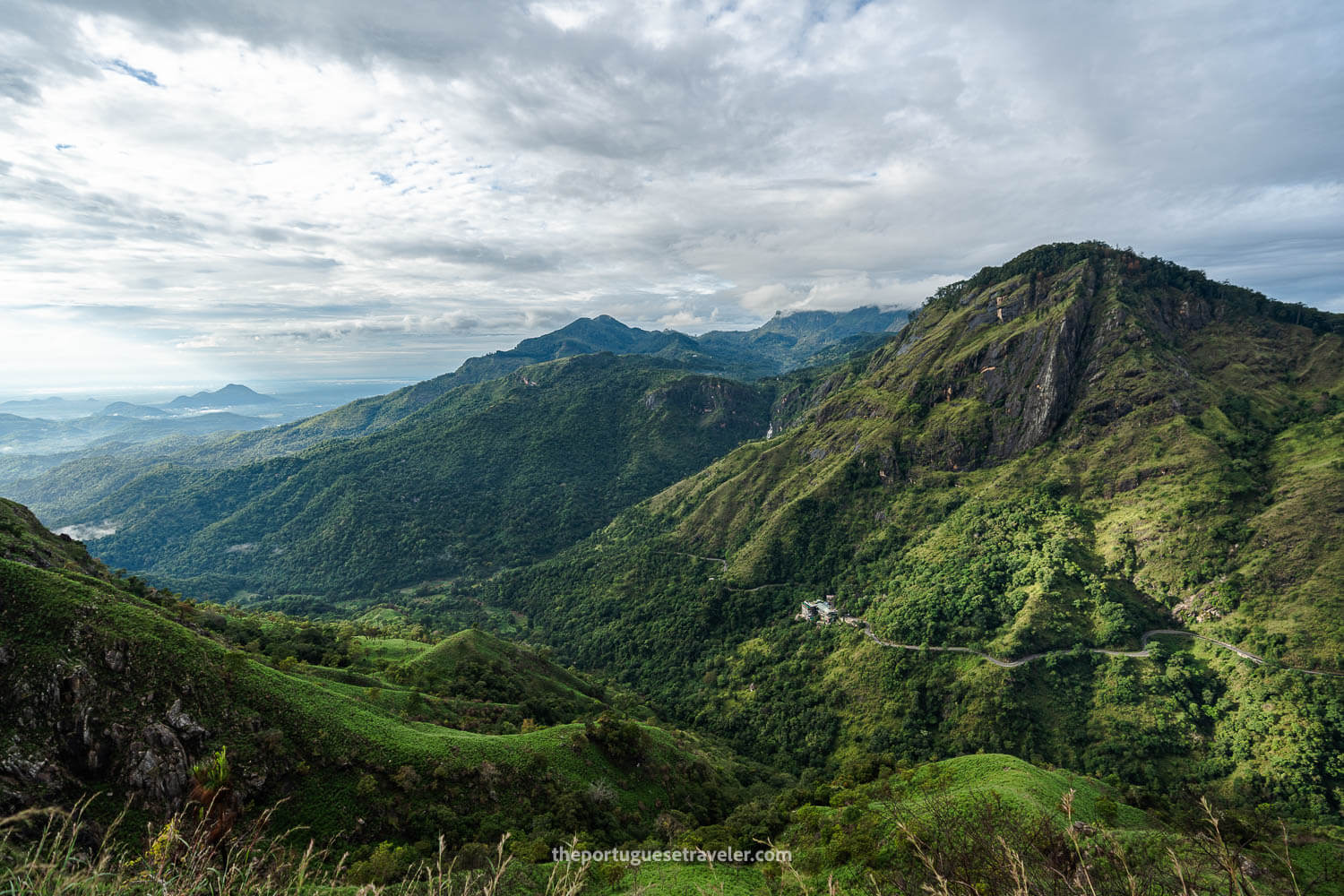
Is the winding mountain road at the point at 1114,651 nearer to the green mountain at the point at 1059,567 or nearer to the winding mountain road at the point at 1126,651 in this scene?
the winding mountain road at the point at 1126,651

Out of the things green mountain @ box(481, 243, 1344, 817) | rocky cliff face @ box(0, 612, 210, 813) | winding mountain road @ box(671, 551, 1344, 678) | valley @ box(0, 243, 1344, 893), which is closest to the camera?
rocky cliff face @ box(0, 612, 210, 813)

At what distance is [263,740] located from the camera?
1516 inches

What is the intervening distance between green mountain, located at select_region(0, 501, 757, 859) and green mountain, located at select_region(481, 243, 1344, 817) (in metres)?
50.8

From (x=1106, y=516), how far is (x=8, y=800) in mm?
171484

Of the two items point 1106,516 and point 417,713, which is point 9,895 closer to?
point 417,713

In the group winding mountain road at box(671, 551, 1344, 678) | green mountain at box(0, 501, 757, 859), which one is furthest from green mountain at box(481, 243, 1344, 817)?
green mountain at box(0, 501, 757, 859)

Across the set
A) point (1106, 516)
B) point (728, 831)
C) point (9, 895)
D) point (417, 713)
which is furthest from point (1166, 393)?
point (9, 895)

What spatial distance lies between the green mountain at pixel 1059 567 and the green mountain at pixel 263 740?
50796 mm

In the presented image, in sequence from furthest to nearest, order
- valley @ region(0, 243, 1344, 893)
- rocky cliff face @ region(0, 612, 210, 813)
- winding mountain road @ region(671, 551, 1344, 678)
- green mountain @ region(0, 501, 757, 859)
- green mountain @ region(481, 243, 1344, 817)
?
winding mountain road @ region(671, 551, 1344, 678), green mountain @ region(481, 243, 1344, 817), valley @ region(0, 243, 1344, 893), green mountain @ region(0, 501, 757, 859), rocky cliff face @ region(0, 612, 210, 813)

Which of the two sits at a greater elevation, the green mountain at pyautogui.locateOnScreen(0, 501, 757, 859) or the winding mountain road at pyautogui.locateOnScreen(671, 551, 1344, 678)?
the green mountain at pyautogui.locateOnScreen(0, 501, 757, 859)

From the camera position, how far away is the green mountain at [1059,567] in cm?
8494

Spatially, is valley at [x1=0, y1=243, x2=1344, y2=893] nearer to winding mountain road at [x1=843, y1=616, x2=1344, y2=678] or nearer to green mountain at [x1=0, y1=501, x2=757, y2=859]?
green mountain at [x1=0, y1=501, x2=757, y2=859]

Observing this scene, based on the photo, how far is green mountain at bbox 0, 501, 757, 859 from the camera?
108 feet

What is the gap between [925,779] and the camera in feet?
175
